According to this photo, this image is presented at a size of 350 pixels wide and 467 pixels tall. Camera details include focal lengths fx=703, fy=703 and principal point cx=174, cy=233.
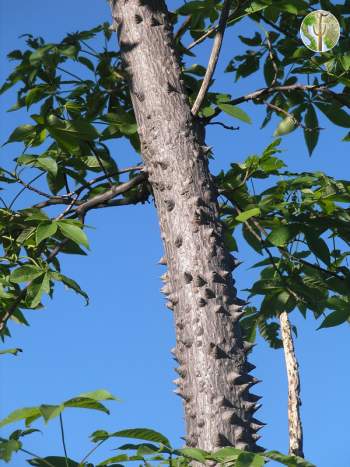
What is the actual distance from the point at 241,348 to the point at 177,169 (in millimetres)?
1123

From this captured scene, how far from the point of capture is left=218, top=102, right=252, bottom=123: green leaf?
4.40 metres

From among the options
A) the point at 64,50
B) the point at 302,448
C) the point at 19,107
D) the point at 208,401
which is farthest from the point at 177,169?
the point at 302,448

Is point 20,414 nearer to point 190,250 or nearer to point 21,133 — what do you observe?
point 190,250

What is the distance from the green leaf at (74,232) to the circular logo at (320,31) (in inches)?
89.9

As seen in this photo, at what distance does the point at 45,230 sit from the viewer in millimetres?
4195

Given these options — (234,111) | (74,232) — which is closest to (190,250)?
(74,232)

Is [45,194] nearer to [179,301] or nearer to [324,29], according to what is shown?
[179,301]

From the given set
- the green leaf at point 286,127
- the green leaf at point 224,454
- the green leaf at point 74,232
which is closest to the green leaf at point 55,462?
the green leaf at point 224,454

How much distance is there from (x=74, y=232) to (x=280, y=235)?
52.2 inches

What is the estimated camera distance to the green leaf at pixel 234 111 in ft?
14.4

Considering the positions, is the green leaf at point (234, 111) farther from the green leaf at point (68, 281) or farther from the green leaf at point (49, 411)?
the green leaf at point (49, 411)

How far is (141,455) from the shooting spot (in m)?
2.55

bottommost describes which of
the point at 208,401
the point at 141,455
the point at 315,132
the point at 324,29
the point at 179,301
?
the point at 141,455

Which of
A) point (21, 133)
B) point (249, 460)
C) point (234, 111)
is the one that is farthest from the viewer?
point (21, 133)
